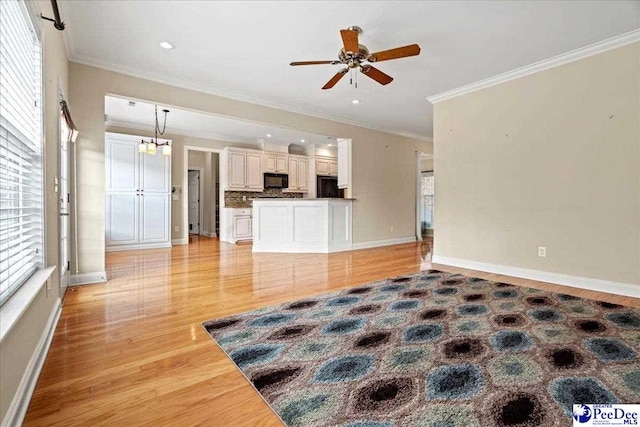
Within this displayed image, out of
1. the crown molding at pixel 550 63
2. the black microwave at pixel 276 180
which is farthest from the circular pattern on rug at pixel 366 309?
the black microwave at pixel 276 180

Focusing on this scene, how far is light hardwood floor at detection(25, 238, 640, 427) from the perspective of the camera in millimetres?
1410

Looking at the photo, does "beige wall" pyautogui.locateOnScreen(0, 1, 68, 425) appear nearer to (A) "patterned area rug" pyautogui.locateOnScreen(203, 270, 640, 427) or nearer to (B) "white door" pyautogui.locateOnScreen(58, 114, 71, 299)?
(B) "white door" pyautogui.locateOnScreen(58, 114, 71, 299)

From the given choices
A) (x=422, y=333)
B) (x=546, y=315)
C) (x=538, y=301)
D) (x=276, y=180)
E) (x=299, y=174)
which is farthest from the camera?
(x=299, y=174)

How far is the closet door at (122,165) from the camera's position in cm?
599

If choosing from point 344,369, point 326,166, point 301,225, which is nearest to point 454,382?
point 344,369

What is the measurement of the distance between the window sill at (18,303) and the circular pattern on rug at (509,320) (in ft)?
9.13

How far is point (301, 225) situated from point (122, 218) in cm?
352

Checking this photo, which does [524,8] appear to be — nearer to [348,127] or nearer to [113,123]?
[348,127]

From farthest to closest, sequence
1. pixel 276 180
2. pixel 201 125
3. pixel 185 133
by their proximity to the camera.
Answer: pixel 276 180
pixel 185 133
pixel 201 125

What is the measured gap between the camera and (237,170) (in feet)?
25.0

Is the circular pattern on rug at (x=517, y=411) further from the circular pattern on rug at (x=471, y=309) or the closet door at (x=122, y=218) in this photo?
the closet door at (x=122, y=218)

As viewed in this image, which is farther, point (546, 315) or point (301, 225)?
point (301, 225)

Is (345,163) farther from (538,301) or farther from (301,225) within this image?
(538,301)

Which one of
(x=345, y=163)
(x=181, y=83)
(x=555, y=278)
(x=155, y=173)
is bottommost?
(x=555, y=278)
